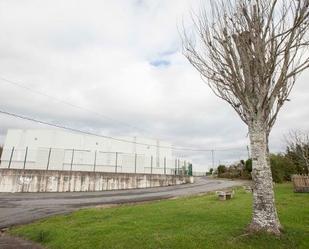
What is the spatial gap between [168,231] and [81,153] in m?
25.3

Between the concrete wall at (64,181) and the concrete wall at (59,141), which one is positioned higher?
the concrete wall at (59,141)

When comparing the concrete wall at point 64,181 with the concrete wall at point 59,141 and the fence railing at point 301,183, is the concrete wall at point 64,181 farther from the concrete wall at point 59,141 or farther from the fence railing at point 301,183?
the concrete wall at point 59,141

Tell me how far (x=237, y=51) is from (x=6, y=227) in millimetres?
10240

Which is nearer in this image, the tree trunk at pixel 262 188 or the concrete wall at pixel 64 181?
the tree trunk at pixel 262 188

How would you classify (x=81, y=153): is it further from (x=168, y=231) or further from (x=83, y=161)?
(x=168, y=231)

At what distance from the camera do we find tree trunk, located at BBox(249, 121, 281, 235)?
25.2 feet

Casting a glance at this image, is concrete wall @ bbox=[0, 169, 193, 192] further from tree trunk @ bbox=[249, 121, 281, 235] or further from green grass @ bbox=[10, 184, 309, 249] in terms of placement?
tree trunk @ bbox=[249, 121, 281, 235]

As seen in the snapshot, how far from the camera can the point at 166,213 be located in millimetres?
11875

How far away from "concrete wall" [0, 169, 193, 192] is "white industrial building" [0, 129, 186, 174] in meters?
3.09

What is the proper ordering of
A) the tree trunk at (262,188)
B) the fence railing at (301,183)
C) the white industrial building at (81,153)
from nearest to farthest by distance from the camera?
1. the tree trunk at (262,188)
2. the fence railing at (301,183)
3. the white industrial building at (81,153)

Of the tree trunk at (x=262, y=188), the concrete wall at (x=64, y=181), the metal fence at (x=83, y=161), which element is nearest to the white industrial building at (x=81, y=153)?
the metal fence at (x=83, y=161)

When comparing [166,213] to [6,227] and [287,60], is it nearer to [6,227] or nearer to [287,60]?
[6,227]

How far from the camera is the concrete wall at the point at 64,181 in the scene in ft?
78.4

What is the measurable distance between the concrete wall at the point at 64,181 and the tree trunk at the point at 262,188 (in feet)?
66.7
